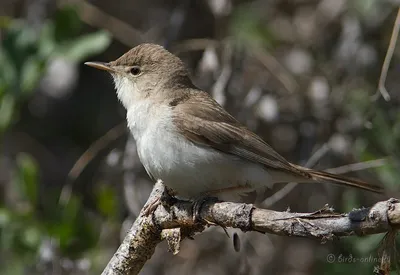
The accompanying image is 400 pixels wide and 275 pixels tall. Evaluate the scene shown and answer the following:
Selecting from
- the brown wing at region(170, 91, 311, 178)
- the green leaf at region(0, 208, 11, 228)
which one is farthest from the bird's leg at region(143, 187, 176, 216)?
the green leaf at region(0, 208, 11, 228)

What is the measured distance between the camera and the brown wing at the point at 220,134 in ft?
14.7

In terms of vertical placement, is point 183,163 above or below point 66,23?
below

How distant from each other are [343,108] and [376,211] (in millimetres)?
3305

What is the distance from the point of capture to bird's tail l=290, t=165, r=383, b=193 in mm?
4453

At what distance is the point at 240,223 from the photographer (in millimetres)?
3236

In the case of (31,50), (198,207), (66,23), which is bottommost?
(198,207)

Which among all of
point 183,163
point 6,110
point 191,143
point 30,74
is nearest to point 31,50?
point 30,74

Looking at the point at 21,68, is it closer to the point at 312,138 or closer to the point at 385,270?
the point at 312,138

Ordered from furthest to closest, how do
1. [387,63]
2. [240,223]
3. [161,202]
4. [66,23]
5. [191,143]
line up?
[66,23] < [387,63] < [191,143] < [161,202] < [240,223]

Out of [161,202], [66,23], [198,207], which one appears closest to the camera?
[198,207]

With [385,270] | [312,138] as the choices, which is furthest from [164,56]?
[385,270]

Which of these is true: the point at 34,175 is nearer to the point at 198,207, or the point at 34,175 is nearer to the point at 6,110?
the point at 6,110

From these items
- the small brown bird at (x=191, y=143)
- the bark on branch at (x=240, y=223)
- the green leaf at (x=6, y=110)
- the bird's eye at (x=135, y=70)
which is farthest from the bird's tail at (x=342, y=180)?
the green leaf at (x=6, y=110)

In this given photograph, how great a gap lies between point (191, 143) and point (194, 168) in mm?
225
